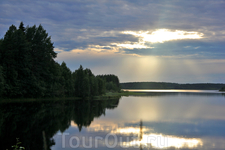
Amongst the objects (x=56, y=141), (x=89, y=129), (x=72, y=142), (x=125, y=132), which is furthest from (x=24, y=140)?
(x=125, y=132)

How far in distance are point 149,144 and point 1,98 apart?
40672mm

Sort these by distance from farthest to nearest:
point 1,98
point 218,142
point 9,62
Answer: point 9,62
point 1,98
point 218,142

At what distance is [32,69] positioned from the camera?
5653 centimetres

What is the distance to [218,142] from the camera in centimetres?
1584

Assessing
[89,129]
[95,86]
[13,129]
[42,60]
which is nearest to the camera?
[13,129]

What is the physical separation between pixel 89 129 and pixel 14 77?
34977 millimetres

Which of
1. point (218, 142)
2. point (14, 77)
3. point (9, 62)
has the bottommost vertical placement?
point (218, 142)

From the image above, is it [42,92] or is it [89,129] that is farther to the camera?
[42,92]

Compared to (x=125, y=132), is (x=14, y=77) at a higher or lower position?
higher

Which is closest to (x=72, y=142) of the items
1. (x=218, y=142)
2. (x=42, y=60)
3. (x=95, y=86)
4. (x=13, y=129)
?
(x=13, y=129)

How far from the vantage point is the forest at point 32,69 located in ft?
158

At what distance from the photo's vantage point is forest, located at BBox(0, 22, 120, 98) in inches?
1898

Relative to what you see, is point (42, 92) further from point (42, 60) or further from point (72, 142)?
point (72, 142)

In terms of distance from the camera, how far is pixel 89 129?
19.7m
